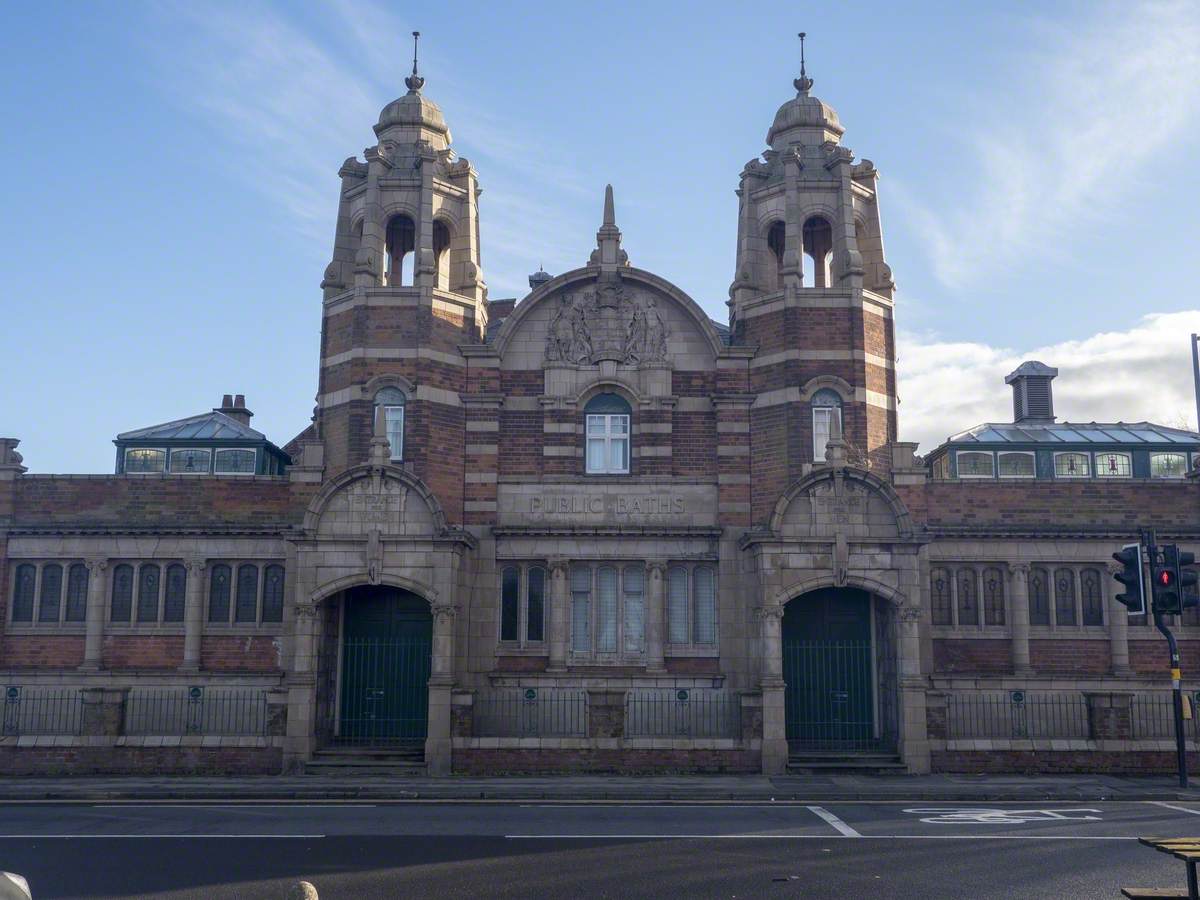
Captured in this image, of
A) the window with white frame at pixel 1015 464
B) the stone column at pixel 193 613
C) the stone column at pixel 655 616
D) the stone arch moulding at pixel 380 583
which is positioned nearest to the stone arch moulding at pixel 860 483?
the stone column at pixel 655 616

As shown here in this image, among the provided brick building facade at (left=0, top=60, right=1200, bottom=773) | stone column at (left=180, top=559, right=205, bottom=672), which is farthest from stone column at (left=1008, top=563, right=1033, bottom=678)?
stone column at (left=180, top=559, right=205, bottom=672)

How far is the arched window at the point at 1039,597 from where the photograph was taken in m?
25.5

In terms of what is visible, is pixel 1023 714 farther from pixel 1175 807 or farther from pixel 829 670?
pixel 1175 807

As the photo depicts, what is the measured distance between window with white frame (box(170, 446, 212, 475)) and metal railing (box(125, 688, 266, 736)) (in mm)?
7371

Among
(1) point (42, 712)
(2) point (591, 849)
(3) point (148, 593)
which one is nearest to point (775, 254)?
(3) point (148, 593)

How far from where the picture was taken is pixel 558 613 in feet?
82.7

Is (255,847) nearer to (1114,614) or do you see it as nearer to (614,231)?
(614,231)

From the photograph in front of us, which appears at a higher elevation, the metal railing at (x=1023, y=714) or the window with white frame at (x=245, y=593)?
the window with white frame at (x=245, y=593)

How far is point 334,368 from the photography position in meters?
26.7

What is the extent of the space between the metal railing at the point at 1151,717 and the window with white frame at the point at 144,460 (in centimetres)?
2413

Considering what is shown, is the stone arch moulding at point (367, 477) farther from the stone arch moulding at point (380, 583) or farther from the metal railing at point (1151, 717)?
the metal railing at point (1151, 717)

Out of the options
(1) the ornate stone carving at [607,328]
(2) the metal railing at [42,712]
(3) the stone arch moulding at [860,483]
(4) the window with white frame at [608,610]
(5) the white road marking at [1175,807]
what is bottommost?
(5) the white road marking at [1175,807]

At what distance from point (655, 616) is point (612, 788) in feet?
17.8

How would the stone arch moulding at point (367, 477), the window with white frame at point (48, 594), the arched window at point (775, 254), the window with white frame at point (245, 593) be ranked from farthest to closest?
the arched window at point (775, 254)
the window with white frame at point (245, 593)
the window with white frame at point (48, 594)
the stone arch moulding at point (367, 477)
